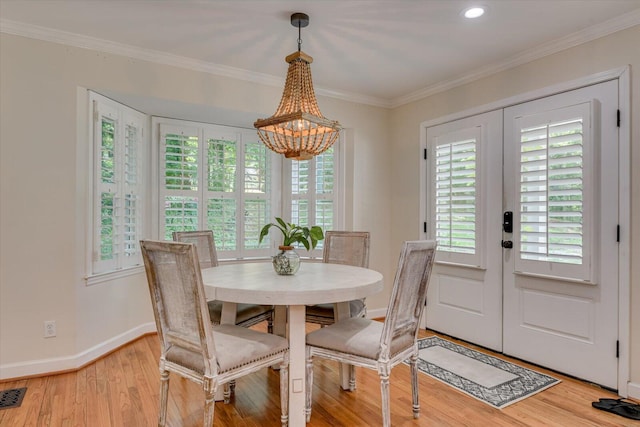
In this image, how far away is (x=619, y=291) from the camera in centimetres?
243

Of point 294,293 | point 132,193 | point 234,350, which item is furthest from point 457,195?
point 132,193

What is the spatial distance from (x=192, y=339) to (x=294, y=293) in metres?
0.52

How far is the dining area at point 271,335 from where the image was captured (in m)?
1.69

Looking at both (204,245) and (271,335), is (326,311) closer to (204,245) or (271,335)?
(271,335)

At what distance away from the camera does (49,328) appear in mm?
2684

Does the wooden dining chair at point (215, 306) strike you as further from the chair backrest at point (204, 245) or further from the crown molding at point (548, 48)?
the crown molding at point (548, 48)


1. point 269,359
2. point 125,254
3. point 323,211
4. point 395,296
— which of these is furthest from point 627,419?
point 125,254

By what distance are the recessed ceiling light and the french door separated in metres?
0.93

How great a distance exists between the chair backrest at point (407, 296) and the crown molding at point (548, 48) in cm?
196

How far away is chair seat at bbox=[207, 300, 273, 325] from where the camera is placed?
2533 mm

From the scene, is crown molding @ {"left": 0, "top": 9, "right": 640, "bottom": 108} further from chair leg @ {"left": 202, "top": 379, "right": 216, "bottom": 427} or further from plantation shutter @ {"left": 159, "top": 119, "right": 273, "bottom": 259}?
chair leg @ {"left": 202, "top": 379, "right": 216, "bottom": 427}

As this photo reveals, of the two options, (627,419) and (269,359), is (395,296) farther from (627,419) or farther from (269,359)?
(627,419)

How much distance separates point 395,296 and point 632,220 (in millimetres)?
1770

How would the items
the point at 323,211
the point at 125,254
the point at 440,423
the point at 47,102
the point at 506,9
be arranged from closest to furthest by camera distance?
the point at 440,423, the point at 506,9, the point at 47,102, the point at 125,254, the point at 323,211
